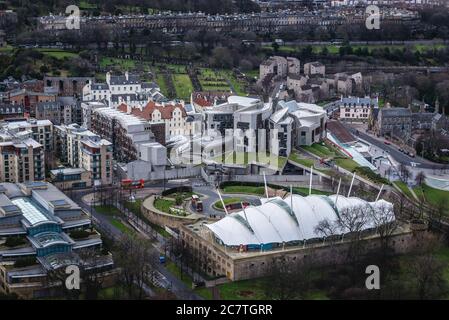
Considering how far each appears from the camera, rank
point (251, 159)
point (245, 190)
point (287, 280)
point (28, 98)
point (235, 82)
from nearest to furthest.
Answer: point (287, 280) → point (245, 190) → point (251, 159) → point (28, 98) → point (235, 82)

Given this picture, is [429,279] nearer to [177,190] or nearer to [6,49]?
[177,190]

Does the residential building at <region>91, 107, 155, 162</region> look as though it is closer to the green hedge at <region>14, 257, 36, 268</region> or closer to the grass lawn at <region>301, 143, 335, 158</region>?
the grass lawn at <region>301, 143, 335, 158</region>

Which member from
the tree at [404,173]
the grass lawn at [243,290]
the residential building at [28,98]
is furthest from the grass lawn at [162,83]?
the grass lawn at [243,290]

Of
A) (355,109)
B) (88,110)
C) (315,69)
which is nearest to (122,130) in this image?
(88,110)

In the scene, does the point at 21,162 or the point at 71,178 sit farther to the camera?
the point at 71,178
